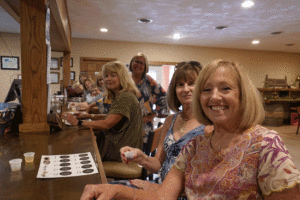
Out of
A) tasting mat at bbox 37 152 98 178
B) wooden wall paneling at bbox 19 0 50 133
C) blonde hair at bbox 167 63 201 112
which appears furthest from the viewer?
wooden wall paneling at bbox 19 0 50 133

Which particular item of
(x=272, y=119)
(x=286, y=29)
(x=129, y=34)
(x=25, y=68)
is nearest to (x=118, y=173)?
(x=25, y=68)

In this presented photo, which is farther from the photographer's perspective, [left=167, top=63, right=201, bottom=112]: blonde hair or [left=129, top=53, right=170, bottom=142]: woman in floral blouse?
[left=129, top=53, right=170, bottom=142]: woman in floral blouse

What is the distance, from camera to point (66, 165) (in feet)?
3.92

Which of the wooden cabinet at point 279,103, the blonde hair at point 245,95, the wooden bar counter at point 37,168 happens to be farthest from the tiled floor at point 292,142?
the wooden bar counter at point 37,168

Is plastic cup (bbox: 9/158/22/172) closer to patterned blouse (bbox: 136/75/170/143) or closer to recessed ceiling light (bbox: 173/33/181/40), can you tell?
patterned blouse (bbox: 136/75/170/143)

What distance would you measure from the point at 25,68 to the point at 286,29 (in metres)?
6.37

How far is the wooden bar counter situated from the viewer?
91 centimetres

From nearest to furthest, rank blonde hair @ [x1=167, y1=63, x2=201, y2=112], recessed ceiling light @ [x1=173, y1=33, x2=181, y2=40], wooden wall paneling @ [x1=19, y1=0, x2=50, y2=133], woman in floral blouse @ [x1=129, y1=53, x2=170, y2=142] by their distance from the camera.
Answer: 1. blonde hair @ [x1=167, y1=63, x2=201, y2=112]
2. wooden wall paneling @ [x1=19, y1=0, x2=50, y2=133]
3. woman in floral blouse @ [x1=129, y1=53, x2=170, y2=142]
4. recessed ceiling light @ [x1=173, y1=33, x2=181, y2=40]

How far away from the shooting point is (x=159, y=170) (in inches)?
59.6

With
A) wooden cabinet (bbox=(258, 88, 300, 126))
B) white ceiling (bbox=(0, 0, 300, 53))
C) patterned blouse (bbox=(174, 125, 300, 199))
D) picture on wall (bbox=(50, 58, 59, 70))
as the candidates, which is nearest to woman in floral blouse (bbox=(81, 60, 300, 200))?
patterned blouse (bbox=(174, 125, 300, 199))

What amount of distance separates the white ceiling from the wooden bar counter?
3.10 meters

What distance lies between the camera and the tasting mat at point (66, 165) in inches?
42.8

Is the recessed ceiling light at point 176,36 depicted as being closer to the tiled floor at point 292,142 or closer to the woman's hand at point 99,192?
the tiled floor at point 292,142

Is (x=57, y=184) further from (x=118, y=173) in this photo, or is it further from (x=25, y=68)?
(x=25, y=68)
